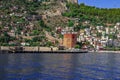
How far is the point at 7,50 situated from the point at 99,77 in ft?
392

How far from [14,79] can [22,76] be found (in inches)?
154

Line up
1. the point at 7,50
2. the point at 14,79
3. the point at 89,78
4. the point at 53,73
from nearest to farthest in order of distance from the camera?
the point at 14,79
the point at 89,78
the point at 53,73
the point at 7,50

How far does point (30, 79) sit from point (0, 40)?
5186 inches

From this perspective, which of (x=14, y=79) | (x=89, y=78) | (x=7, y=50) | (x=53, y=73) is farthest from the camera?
(x=7, y=50)

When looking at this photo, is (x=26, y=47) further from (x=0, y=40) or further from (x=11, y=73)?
(x=11, y=73)

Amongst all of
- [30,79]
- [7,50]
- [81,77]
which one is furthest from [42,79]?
[7,50]

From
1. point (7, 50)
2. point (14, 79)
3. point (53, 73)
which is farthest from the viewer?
point (7, 50)

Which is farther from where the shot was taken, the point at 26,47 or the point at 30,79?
the point at 26,47

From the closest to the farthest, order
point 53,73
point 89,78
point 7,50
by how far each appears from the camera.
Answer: point 89,78, point 53,73, point 7,50

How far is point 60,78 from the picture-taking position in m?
70.9

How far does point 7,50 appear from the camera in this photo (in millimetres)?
190500

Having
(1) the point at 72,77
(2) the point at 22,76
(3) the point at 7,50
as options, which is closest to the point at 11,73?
(2) the point at 22,76

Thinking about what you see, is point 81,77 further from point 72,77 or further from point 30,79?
point 30,79

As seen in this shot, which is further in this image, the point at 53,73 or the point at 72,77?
the point at 53,73
